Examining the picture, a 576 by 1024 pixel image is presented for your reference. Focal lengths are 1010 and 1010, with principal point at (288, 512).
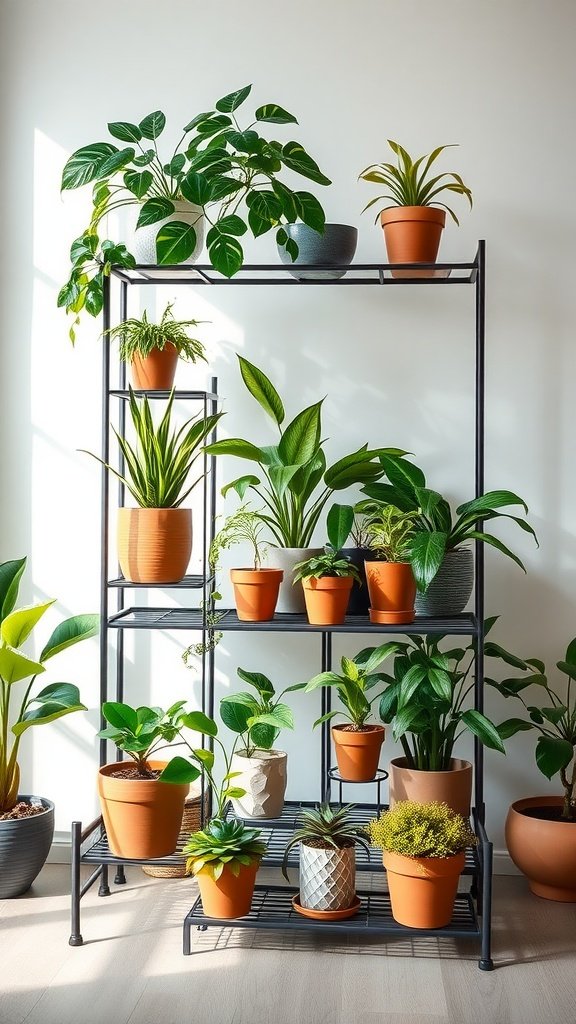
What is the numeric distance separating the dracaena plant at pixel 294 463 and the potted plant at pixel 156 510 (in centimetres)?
11

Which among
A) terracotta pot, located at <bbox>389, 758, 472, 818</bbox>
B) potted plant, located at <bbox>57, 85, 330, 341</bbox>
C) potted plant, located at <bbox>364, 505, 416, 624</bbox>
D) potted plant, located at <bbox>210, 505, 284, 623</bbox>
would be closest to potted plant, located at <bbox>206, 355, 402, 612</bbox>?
potted plant, located at <bbox>210, 505, 284, 623</bbox>

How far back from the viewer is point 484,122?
314 centimetres

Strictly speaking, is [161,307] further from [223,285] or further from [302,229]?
[302,229]

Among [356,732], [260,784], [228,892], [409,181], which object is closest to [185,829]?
[260,784]

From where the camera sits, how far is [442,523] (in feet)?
9.31

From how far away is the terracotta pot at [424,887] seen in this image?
2.49 meters

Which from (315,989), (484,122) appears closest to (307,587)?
(315,989)

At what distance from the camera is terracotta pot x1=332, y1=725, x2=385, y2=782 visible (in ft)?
9.30

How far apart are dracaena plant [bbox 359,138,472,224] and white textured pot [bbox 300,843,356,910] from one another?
1.80m

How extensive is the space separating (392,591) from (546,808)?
889 millimetres

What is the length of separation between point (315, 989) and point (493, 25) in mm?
2799

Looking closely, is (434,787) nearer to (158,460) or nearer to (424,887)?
(424,887)

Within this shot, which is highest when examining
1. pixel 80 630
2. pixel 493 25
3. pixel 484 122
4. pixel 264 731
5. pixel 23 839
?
pixel 493 25

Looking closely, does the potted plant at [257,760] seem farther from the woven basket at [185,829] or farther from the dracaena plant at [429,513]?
the dracaena plant at [429,513]
